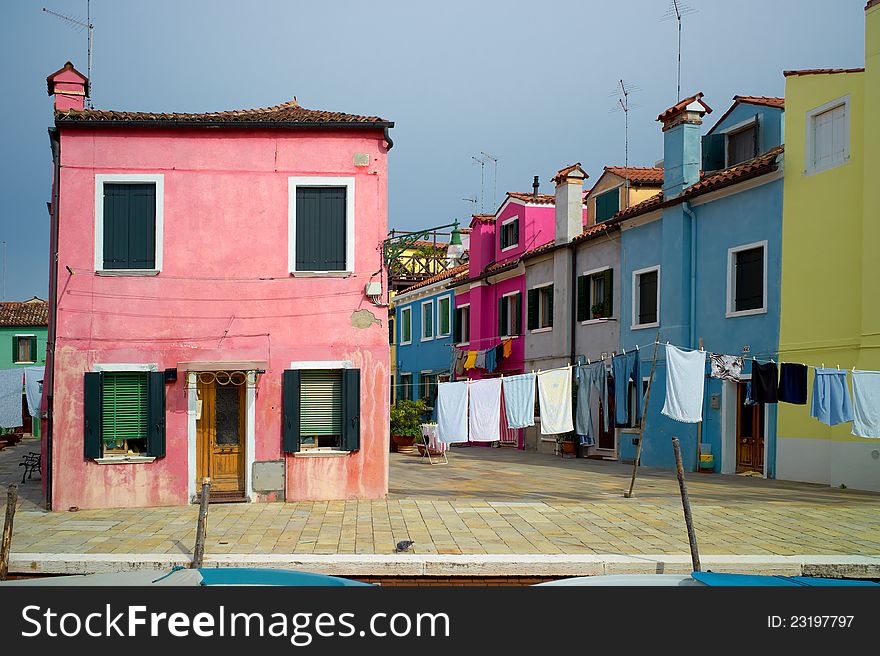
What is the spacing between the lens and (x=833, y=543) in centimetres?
1106

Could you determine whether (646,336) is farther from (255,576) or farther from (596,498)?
(255,576)

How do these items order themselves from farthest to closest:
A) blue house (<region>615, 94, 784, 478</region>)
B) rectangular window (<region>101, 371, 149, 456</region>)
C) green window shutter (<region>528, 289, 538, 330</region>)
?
green window shutter (<region>528, 289, 538, 330</region>) < blue house (<region>615, 94, 784, 478</region>) < rectangular window (<region>101, 371, 149, 456</region>)

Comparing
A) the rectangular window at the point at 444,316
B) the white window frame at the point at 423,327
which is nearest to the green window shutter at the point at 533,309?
the rectangular window at the point at 444,316

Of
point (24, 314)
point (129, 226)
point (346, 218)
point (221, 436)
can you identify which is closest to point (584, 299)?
point (346, 218)

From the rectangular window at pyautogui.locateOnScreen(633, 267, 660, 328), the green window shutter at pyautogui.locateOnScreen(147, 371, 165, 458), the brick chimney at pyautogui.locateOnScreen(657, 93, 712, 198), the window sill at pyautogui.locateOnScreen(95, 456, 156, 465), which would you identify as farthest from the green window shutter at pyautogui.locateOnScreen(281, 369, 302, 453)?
the brick chimney at pyautogui.locateOnScreen(657, 93, 712, 198)

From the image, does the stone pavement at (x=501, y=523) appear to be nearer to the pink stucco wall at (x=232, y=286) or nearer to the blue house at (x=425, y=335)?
the pink stucco wall at (x=232, y=286)

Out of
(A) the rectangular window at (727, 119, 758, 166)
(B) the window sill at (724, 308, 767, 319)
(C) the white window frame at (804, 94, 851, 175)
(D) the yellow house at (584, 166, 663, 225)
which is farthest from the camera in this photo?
(D) the yellow house at (584, 166, 663, 225)

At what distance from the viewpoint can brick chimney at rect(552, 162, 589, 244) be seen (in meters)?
28.3

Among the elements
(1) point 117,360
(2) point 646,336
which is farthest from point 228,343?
(2) point 646,336

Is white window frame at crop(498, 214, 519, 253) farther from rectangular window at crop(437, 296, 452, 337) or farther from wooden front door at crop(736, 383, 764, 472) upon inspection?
wooden front door at crop(736, 383, 764, 472)

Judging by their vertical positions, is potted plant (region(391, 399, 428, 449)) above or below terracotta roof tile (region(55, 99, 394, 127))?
below

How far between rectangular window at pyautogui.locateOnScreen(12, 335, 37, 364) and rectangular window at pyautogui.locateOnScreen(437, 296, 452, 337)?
24712mm

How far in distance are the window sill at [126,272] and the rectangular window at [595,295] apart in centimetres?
1437

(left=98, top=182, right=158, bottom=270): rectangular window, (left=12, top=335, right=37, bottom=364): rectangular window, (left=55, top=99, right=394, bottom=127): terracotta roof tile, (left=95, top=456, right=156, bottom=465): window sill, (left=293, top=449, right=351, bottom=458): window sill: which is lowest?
(left=95, top=456, right=156, bottom=465): window sill
